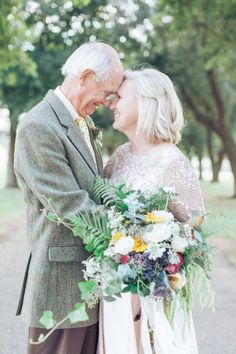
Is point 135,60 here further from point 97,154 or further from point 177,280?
point 177,280

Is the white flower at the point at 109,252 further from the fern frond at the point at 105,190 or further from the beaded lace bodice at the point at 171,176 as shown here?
the beaded lace bodice at the point at 171,176

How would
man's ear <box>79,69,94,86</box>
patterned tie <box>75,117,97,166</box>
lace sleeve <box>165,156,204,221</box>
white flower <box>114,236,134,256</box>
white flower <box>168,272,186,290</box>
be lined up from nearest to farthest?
white flower <box>114,236,134,256</box>, white flower <box>168,272,186,290</box>, lace sleeve <box>165,156,204,221</box>, man's ear <box>79,69,94,86</box>, patterned tie <box>75,117,97,166</box>

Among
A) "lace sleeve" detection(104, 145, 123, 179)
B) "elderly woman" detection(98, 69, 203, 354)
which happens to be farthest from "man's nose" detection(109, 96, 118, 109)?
"lace sleeve" detection(104, 145, 123, 179)

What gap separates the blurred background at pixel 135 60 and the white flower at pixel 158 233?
332mm

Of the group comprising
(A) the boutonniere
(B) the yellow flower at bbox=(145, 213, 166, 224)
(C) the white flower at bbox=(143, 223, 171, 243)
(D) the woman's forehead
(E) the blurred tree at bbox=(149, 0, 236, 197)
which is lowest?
(E) the blurred tree at bbox=(149, 0, 236, 197)

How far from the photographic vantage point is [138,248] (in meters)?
2.39

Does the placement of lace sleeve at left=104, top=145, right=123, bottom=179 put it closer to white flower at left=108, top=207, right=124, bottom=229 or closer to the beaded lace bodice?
the beaded lace bodice

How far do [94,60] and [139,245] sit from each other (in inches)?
40.3

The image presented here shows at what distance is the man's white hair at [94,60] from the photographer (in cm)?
278

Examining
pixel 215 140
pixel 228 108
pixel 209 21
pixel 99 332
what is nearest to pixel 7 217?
pixel 209 21

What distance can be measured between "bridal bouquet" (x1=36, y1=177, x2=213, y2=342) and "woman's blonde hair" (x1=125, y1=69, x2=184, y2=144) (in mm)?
444

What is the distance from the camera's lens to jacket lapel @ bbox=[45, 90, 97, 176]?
2729 millimetres

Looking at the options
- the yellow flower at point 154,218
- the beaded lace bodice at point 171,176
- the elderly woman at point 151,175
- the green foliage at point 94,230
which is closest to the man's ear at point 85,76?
the elderly woman at point 151,175

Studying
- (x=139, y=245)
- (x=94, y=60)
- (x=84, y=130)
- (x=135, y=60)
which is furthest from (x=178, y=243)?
(x=135, y=60)
